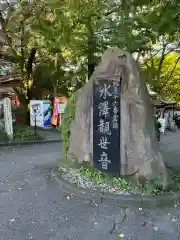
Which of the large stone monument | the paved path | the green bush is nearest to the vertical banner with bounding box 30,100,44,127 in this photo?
the green bush

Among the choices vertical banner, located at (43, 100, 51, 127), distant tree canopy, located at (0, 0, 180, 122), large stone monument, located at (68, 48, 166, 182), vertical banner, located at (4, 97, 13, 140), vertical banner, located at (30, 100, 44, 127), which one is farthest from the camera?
vertical banner, located at (43, 100, 51, 127)

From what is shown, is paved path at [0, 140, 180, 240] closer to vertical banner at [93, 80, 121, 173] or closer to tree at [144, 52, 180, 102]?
vertical banner at [93, 80, 121, 173]

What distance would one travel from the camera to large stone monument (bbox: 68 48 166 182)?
5371 mm

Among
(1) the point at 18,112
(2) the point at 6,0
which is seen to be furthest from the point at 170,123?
(2) the point at 6,0

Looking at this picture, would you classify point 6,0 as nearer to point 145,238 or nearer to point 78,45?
point 78,45

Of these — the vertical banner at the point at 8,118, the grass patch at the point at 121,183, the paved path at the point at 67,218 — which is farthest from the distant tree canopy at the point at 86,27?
the paved path at the point at 67,218

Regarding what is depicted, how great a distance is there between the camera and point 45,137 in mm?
14180

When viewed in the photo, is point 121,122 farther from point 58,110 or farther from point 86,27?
point 58,110

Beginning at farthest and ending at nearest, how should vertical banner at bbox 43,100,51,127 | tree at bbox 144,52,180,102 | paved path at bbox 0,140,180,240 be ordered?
1. tree at bbox 144,52,180,102
2. vertical banner at bbox 43,100,51,127
3. paved path at bbox 0,140,180,240

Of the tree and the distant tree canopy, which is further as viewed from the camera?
the tree

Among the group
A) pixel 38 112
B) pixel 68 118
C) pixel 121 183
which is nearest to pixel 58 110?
pixel 38 112

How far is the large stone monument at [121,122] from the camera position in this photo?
537 centimetres

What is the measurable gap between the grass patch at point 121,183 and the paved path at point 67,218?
1.27 ft

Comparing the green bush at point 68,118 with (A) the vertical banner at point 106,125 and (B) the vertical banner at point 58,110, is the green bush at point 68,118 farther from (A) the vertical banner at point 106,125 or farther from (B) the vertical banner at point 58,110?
(B) the vertical banner at point 58,110
